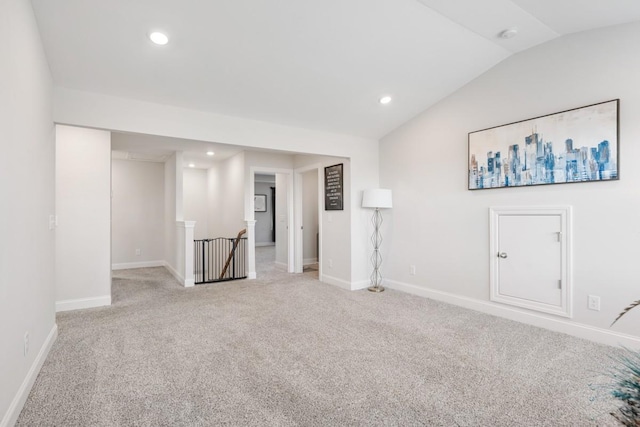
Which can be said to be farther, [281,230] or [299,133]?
[281,230]

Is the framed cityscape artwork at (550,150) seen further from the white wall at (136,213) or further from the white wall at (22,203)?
the white wall at (136,213)

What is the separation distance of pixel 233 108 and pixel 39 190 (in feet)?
6.26

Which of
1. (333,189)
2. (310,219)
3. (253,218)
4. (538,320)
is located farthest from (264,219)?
(538,320)

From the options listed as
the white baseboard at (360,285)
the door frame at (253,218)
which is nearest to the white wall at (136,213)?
the door frame at (253,218)

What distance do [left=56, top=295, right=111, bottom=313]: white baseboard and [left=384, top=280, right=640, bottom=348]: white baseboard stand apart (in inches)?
154

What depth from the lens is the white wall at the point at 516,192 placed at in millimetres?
2664

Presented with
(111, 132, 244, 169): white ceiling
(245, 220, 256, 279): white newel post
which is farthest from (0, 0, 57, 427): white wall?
(245, 220, 256, 279): white newel post

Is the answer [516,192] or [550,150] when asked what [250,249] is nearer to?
[516,192]

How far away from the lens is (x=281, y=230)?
22.9ft

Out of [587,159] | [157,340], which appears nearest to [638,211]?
[587,159]

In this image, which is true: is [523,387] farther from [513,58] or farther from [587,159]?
[513,58]

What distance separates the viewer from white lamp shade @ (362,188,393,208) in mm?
4453

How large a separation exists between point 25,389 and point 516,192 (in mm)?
4253

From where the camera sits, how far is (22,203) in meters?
1.93
